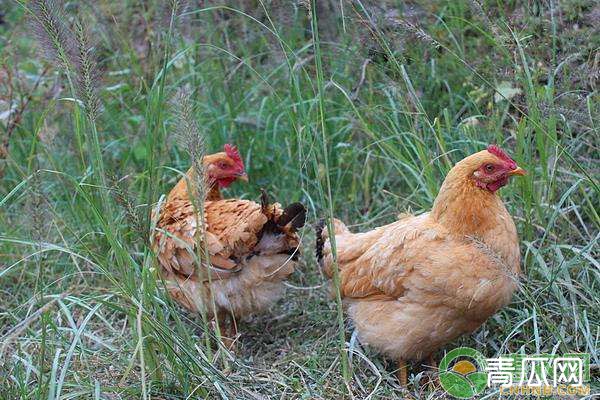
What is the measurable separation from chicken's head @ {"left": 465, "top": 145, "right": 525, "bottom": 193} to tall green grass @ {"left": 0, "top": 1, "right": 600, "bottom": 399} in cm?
19

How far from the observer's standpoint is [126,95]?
17.2ft

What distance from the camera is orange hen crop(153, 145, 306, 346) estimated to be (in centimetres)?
356

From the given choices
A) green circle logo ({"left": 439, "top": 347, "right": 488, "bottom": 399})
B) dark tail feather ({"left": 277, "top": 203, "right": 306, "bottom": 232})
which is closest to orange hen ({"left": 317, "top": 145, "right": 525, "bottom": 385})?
green circle logo ({"left": 439, "top": 347, "right": 488, "bottom": 399})

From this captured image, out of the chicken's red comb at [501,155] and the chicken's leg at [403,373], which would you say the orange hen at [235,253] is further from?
the chicken's red comb at [501,155]

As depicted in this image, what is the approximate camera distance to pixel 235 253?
11.9 feet

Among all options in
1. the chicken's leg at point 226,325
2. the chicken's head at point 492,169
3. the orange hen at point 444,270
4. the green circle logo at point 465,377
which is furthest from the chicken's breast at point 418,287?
the chicken's leg at point 226,325

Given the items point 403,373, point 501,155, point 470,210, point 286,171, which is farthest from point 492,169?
point 286,171

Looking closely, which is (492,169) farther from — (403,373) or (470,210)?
(403,373)

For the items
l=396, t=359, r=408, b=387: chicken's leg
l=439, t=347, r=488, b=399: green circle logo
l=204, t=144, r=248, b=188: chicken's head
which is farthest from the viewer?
l=204, t=144, r=248, b=188: chicken's head

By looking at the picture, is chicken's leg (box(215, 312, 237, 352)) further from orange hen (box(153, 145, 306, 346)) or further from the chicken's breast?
the chicken's breast

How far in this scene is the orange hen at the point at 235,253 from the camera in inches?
140

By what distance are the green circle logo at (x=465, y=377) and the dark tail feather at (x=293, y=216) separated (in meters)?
0.87

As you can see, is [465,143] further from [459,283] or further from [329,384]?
[329,384]

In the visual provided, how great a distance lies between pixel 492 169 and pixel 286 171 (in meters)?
1.86
